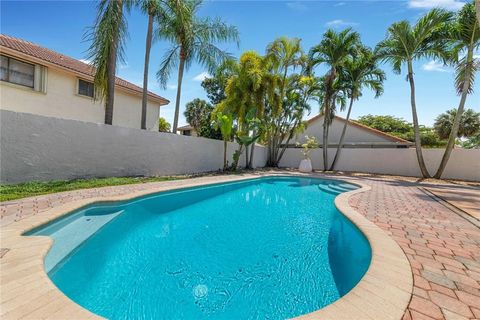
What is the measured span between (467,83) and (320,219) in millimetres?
13705

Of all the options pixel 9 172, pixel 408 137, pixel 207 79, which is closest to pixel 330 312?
pixel 9 172

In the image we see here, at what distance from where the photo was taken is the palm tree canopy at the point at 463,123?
96.4 feet

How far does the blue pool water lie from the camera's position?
2.68m

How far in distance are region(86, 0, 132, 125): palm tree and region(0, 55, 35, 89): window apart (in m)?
4.48

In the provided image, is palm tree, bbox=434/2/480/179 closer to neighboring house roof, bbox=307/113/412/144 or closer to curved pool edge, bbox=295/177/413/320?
neighboring house roof, bbox=307/113/412/144

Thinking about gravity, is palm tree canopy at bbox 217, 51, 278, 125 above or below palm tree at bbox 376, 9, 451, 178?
below

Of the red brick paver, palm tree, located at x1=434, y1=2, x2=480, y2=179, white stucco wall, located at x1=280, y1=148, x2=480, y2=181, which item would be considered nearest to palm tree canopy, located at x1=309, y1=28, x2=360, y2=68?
palm tree, located at x1=434, y1=2, x2=480, y2=179

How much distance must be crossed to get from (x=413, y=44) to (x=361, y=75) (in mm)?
3326

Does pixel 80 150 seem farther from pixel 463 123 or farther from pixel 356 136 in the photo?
pixel 463 123

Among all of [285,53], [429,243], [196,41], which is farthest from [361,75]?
[429,243]

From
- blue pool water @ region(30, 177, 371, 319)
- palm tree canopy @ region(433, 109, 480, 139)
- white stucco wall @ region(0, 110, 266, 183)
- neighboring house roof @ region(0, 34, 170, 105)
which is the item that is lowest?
blue pool water @ region(30, 177, 371, 319)

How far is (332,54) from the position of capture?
53.3 ft

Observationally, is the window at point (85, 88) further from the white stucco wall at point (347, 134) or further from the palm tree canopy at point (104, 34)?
the white stucco wall at point (347, 134)

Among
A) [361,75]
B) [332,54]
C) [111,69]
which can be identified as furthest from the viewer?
[361,75]
